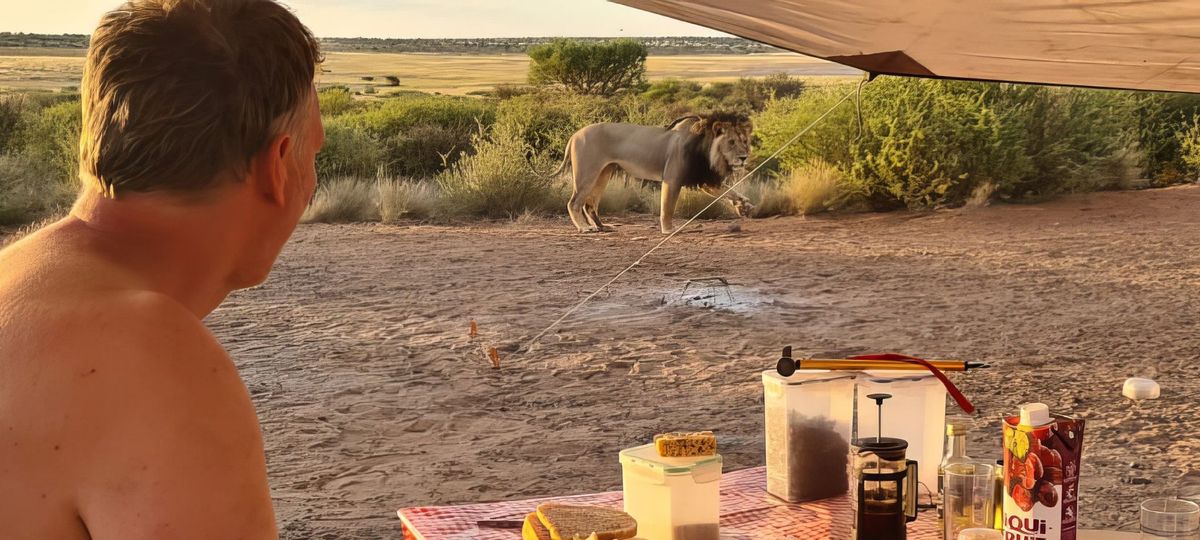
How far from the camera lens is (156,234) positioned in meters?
1.09

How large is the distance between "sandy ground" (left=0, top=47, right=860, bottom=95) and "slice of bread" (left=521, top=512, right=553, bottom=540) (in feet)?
80.1

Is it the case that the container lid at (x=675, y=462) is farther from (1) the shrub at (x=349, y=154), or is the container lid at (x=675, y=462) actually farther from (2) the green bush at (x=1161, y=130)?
(1) the shrub at (x=349, y=154)

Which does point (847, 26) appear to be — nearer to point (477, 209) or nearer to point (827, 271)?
point (827, 271)

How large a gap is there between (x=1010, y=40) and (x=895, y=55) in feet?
1.12

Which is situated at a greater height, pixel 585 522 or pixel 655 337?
pixel 585 522

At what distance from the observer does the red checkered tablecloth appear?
2201mm

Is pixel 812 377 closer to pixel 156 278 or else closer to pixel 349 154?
pixel 156 278

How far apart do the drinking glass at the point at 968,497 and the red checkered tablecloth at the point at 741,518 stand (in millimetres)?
75

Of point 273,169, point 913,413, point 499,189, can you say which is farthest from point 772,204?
point 273,169

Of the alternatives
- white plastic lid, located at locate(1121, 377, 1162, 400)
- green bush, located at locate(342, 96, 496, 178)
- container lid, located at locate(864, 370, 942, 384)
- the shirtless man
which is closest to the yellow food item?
container lid, located at locate(864, 370, 942, 384)

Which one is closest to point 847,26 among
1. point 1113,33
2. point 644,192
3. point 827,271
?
point 1113,33

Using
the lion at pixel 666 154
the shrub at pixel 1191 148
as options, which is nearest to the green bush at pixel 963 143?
the shrub at pixel 1191 148

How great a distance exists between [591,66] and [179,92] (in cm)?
2915

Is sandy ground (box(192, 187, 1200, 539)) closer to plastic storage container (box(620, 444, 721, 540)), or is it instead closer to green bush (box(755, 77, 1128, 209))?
green bush (box(755, 77, 1128, 209))
